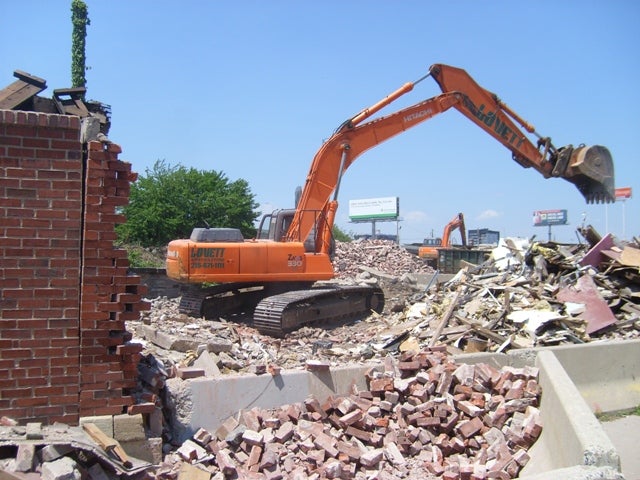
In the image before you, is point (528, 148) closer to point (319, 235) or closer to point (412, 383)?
point (319, 235)

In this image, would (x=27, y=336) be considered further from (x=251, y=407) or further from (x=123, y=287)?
(x=251, y=407)

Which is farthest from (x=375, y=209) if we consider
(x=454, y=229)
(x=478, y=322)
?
(x=478, y=322)

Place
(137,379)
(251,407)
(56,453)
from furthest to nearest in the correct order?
(251,407) → (137,379) → (56,453)

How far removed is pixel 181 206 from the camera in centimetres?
3141

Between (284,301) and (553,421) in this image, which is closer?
(553,421)

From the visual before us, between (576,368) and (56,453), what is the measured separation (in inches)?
231

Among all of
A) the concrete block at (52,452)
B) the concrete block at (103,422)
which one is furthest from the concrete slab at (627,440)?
the concrete block at (52,452)

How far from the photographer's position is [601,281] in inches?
415

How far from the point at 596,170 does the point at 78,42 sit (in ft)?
95.2

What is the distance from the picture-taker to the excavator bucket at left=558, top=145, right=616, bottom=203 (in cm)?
1514

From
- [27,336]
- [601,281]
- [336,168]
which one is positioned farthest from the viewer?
[336,168]

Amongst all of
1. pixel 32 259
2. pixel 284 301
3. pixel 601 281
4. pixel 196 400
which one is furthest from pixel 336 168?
pixel 32 259

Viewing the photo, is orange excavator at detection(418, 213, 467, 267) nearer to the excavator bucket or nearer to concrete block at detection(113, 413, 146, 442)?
the excavator bucket

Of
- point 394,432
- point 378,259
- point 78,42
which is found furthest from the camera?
point 78,42
